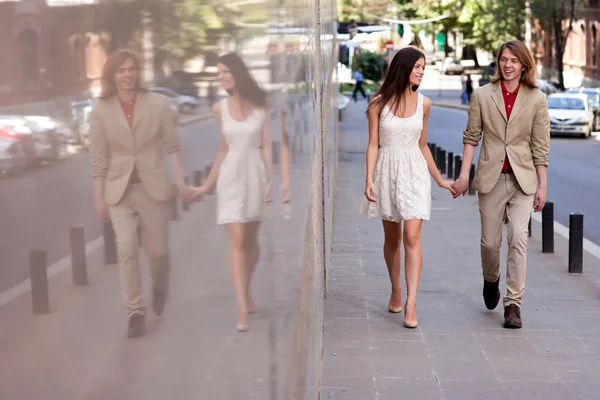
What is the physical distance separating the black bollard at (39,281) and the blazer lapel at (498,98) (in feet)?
20.7

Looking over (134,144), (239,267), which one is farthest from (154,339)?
(239,267)

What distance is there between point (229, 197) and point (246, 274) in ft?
0.50

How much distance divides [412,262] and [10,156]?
6.38 metres

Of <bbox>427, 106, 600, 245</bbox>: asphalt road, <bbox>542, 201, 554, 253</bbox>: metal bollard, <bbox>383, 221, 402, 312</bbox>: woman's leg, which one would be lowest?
<bbox>427, 106, 600, 245</bbox>: asphalt road

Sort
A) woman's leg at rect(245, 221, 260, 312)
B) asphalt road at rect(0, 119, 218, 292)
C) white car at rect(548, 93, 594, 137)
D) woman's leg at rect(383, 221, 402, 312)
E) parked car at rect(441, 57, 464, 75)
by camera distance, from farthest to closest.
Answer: parked car at rect(441, 57, 464, 75) → white car at rect(548, 93, 594, 137) → woman's leg at rect(383, 221, 402, 312) → woman's leg at rect(245, 221, 260, 312) → asphalt road at rect(0, 119, 218, 292)

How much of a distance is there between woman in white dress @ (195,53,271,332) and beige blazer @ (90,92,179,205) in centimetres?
19

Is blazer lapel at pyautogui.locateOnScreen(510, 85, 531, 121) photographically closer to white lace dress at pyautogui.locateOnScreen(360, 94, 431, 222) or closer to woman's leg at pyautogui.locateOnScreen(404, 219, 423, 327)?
white lace dress at pyautogui.locateOnScreen(360, 94, 431, 222)

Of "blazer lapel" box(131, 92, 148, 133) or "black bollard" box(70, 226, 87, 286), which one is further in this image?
"blazer lapel" box(131, 92, 148, 133)

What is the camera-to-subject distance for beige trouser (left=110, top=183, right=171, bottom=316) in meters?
0.75

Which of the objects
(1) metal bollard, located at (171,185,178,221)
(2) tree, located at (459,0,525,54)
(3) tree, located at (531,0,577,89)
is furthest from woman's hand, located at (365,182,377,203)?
(2) tree, located at (459,0,525,54)

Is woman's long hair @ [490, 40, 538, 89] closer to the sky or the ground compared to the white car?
closer to the sky

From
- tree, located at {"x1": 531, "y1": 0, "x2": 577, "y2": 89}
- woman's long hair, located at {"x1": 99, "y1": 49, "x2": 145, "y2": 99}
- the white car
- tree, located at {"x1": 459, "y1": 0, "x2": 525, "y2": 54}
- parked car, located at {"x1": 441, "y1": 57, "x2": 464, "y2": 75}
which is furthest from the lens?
parked car, located at {"x1": 441, "y1": 57, "x2": 464, "y2": 75}

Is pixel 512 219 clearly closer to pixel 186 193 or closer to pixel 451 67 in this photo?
pixel 186 193

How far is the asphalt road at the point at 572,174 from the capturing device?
15023 mm
